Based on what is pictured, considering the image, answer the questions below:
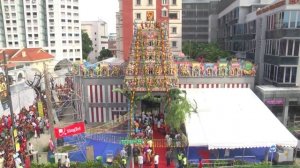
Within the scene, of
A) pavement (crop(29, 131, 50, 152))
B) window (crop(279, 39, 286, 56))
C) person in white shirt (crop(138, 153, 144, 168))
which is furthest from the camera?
window (crop(279, 39, 286, 56))

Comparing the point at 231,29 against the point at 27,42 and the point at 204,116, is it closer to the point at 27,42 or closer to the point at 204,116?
the point at 204,116

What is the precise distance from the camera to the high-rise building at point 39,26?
259ft

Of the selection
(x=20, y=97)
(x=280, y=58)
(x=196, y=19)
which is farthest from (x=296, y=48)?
(x=196, y=19)

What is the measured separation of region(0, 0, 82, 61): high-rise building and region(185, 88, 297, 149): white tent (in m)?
66.4

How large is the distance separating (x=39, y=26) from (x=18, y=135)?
67.1m

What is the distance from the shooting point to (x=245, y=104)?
21875 millimetres

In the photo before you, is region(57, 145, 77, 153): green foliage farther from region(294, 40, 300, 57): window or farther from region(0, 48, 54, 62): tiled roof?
region(0, 48, 54, 62): tiled roof

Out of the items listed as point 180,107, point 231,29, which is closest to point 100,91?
point 180,107

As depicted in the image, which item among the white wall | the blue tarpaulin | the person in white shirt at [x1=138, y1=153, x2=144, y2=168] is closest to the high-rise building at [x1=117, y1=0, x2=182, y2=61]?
the white wall

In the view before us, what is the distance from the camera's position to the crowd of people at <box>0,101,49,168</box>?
678 inches

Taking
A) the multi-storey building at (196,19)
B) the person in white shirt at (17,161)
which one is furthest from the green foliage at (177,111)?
the multi-storey building at (196,19)

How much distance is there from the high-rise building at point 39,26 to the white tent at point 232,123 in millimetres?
66357

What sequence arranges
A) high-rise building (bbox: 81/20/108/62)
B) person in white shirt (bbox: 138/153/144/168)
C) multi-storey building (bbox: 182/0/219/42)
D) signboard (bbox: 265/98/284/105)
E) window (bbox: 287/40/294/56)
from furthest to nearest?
1. high-rise building (bbox: 81/20/108/62)
2. multi-storey building (bbox: 182/0/219/42)
3. signboard (bbox: 265/98/284/105)
4. window (bbox: 287/40/294/56)
5. person in white shirt (bbox: 138/153/144/168)

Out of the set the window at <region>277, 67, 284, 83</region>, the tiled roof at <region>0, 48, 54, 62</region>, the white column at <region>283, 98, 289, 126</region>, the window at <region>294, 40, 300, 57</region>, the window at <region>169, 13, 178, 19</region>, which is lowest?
the white column at <region>283, 98, 289, 126</region>
